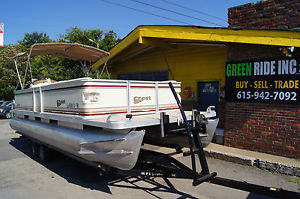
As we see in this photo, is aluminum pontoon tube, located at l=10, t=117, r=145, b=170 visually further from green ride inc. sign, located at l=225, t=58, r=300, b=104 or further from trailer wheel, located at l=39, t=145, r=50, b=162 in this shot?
green ride inc. sign, located at l=225, t=58, r=300, b=104

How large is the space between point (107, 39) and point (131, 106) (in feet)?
70.1

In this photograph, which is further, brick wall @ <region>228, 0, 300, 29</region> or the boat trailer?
brick wall @ <region>228, 0, 300, 29</region>

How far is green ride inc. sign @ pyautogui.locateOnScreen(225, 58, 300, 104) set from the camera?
6.04 metres

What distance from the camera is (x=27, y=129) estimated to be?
7281mm

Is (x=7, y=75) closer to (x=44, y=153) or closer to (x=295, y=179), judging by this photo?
(x=44, y=153)

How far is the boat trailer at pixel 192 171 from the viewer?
293 centimetres

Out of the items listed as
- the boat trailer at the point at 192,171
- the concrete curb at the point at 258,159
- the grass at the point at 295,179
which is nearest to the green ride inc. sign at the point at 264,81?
the concrete curb at the point at 258,159

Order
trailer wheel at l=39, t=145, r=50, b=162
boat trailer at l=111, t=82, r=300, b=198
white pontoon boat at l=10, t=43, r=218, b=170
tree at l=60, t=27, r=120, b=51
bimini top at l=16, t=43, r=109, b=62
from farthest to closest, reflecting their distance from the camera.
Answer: tree at l=60, t=27, r=120, b=51 → bimini top at l=16, t=43, r=109, b=62 → trailer wheel at l=39, t=145, r=50, b=162 → white pontoon boat at l=10, t=43, r=218, b=170 → boat trailer at l=111, t=82, r=300, b=198

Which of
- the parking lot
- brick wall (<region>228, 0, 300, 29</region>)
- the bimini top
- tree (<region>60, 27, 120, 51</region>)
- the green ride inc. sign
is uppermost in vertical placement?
tree (<region>60, 27, 120, 51</region>)

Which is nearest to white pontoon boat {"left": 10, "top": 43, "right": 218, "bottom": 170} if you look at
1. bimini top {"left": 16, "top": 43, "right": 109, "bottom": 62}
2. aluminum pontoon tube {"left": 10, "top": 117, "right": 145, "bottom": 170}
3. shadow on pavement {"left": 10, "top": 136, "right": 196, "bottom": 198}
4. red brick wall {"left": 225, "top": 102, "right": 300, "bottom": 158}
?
aluminum pontoon tube {"left": 10, "top": 117, "right": 145, "bottom": 170}

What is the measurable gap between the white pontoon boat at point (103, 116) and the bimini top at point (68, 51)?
0.32 metres

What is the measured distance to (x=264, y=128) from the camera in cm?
659

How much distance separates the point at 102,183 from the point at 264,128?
4457 millimetres

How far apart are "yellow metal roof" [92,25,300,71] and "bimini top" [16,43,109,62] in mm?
1580
